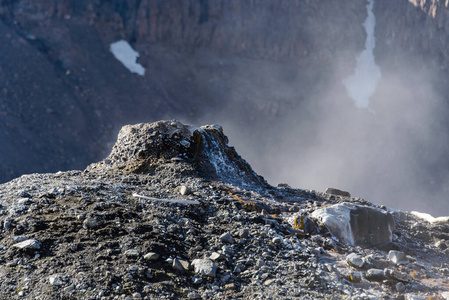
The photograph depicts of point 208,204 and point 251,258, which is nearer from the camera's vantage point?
point 251,258

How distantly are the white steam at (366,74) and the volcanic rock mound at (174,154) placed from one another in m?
46.9

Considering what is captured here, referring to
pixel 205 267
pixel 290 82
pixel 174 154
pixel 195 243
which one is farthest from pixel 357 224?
pixel 290 82

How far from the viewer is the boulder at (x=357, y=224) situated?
6.43 metres

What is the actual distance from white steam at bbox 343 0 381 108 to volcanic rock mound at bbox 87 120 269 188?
46905 millimetres

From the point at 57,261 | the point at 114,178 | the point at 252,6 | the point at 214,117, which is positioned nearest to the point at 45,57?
the point at 214,117

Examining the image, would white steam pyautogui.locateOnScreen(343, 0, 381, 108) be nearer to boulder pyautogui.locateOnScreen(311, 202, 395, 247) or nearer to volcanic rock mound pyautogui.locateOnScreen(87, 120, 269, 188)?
volcanic rock mound pyautogui.locateOnScreen(87, 120, 269, 188)

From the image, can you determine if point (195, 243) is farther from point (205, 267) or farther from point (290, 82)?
Answer: point (290, 82)

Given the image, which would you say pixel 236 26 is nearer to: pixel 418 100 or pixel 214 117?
pixel 214 117

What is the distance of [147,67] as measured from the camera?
50.4 m

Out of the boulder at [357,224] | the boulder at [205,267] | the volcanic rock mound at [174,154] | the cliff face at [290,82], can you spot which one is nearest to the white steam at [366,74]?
the cliff face at [290,82]

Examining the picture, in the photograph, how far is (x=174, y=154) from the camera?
843 cm

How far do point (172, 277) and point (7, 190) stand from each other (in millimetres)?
3923

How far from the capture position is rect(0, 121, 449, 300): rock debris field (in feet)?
15.5

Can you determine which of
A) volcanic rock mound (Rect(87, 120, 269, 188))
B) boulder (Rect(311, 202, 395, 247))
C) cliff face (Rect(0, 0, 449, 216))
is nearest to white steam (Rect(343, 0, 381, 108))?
cliff face (Rect(0, 0, 449, 216))
